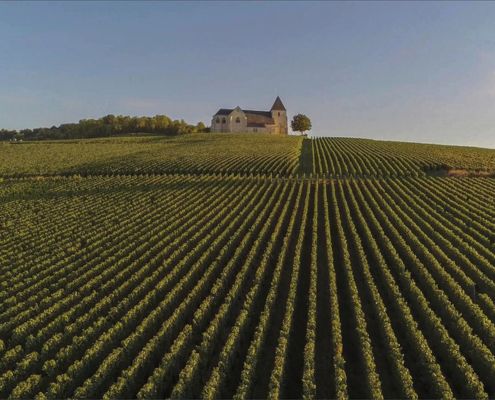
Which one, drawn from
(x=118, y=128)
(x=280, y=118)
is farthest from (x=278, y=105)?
(x=118, y=128)

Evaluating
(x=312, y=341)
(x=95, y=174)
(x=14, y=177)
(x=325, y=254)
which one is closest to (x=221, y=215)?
(x=325, y=254)

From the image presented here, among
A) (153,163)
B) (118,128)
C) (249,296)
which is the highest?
(118,128)

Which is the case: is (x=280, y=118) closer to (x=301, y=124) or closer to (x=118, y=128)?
(x=301, y=124)

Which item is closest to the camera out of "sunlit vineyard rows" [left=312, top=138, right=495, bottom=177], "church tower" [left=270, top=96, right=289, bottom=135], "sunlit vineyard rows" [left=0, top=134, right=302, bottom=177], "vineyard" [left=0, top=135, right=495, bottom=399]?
"vineyard" [left=0, top=135, right=495, bottom=399]

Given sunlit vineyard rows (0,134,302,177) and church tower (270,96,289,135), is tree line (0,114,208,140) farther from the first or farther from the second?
sunlit vineyard rows (0,134,302,177)

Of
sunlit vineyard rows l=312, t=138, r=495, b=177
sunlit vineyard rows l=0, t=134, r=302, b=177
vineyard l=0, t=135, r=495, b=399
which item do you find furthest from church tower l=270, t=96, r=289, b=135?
vineyard l=0, t=135, r=495, b=399

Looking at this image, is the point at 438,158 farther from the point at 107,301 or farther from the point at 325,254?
the point at 107,301
